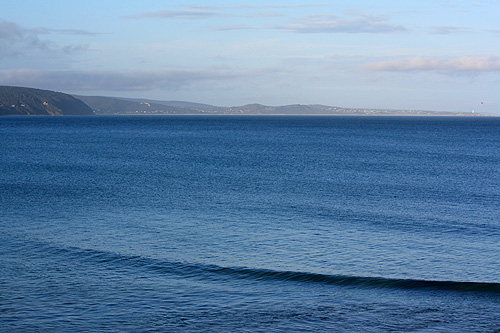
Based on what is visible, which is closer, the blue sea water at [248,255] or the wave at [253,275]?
the blue sea water at [248,255]

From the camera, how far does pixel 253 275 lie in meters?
20.3

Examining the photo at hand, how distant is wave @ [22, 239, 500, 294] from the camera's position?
19.3 metres

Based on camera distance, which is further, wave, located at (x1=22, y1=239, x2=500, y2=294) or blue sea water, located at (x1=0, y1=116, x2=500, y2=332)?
wave, located at (x1=22, y1=239, x2=500, y2=294)

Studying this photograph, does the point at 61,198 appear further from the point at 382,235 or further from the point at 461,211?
the point at 461,211

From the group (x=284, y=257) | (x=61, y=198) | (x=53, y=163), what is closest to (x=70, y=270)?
(x=284, y=257)

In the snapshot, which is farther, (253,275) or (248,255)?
(248,255)

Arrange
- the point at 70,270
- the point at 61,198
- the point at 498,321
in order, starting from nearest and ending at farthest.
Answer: the point at 498,321 → the point at 70,270 → the point at 61,198

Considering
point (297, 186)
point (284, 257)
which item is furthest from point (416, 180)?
point (284, 257)

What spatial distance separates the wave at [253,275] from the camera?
63.2 feet

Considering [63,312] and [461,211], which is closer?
[63,312]

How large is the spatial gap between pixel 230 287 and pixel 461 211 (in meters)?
18.6

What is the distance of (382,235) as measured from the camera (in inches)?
Answer: 1029

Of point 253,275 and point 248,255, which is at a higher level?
point 248,255

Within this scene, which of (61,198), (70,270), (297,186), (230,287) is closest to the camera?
(230,287)
